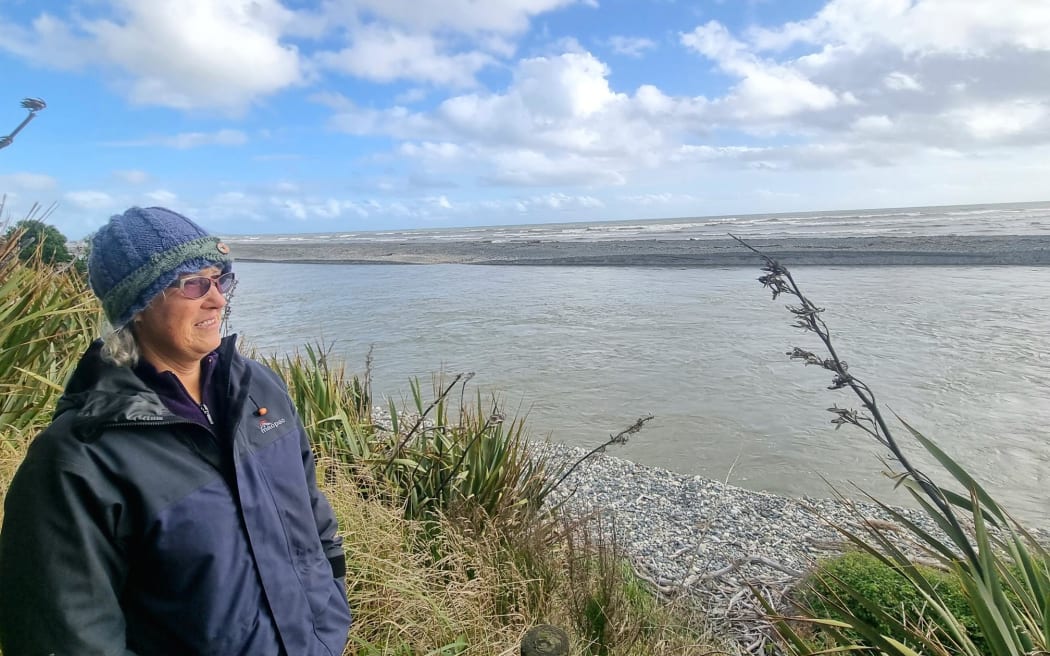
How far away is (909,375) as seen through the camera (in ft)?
34.2

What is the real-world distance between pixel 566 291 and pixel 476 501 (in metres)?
18.9

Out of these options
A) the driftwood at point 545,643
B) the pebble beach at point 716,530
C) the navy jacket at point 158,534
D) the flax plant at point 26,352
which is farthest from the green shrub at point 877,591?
the flax plant at point 26,352

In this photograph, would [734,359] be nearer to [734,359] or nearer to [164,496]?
[734,359]

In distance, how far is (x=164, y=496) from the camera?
4.62 ft

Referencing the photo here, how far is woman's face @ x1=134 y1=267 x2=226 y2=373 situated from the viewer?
164 centimetres

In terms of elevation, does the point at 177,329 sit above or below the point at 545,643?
above

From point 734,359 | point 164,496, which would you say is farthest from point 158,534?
point 734,359

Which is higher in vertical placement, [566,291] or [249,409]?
[249,409]

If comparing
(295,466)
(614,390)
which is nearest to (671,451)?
(614,390)

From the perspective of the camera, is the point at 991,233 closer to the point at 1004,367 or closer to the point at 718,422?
the point at 1004,367

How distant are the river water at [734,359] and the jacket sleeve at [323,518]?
3.19 m

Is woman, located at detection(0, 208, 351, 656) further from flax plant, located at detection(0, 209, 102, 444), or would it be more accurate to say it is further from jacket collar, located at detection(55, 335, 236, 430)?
flax plant, located at detection(0, 209, 102, 444)

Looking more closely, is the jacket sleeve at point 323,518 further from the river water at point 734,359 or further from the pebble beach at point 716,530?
the river water at point 734,359

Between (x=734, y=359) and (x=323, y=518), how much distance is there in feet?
35.8
